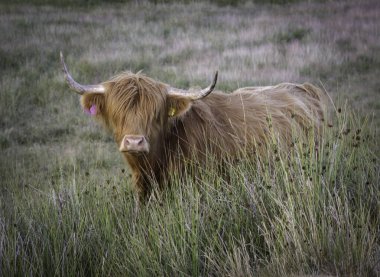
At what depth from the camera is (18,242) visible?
343cm

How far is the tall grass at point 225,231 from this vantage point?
2.95m

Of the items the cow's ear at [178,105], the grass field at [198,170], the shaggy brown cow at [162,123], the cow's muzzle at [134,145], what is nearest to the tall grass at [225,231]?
the grass field at [198,170]

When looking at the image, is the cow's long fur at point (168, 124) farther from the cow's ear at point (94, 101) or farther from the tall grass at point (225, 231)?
the tall grass at point (225, 231)

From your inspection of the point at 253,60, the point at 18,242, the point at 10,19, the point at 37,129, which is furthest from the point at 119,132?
the point at 10,19

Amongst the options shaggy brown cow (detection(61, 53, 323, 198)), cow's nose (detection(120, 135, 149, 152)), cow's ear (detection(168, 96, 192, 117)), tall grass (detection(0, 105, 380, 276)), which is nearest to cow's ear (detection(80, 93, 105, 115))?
shaggy brown cow (detection(61, 53, 323, 198))

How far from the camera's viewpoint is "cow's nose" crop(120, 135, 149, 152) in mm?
3912

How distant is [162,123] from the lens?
4.46 m

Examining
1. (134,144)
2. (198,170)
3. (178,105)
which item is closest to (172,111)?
(178,105)

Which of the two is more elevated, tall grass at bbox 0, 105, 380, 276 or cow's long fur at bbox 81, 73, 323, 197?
cow's long fur at bbox 81, 73, 323, 197

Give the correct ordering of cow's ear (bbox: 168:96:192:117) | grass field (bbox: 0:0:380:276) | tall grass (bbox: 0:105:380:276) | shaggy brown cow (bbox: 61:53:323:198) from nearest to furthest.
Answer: tall grass (bbox: 0:105:380:276) < grass field (bbox: 0:0:380:276) < shaggy brown cow (bbox: 61:53:323:198) < cow's ear (bbox: 168:96:192:117)

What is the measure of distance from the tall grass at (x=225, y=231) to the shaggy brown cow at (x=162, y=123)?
1.80 feet

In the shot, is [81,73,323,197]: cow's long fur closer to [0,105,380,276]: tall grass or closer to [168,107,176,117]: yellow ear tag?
→ [168,107,176,117]: yellow ear tag

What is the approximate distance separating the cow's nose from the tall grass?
41 cm

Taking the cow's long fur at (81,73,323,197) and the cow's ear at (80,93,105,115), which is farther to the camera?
the cow's ear at (80,93,105,115)
